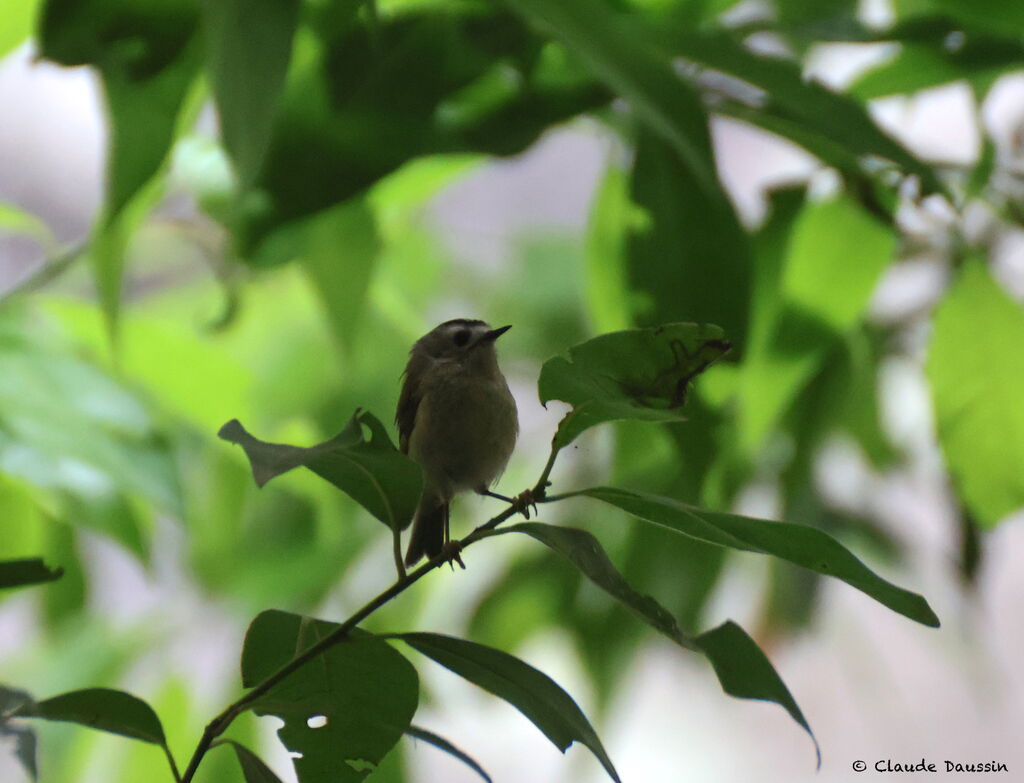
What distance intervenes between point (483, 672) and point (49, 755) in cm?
98

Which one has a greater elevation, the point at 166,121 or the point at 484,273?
the point at 166,121

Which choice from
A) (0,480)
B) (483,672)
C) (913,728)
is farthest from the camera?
(913,728)

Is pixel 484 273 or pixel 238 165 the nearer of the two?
pixel 238 165

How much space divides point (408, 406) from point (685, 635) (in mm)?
384

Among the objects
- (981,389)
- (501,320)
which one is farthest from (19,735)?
(501,320)

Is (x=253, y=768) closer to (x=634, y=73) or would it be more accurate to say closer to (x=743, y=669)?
(x=743, y=669)

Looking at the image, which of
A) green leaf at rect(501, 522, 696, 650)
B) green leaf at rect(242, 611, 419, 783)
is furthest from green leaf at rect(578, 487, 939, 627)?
green leaf at rect(242, 611, 419, 783)

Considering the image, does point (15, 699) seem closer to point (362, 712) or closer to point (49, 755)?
point (362, 712)

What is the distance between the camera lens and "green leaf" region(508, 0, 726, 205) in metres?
0.71

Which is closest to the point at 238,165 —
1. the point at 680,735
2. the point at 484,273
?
the point at 484,273

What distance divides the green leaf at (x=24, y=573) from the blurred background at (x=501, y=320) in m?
0.28

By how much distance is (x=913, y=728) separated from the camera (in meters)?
2.08

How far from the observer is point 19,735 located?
0.45 meters

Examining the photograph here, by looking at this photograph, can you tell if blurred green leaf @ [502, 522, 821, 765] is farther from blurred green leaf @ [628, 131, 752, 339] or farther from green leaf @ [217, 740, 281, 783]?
blurred green leaf @ [628, 131, 752, 339]
